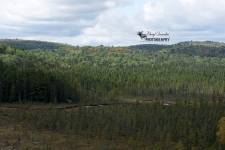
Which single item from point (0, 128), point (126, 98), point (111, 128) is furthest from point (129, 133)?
point (126, 98)

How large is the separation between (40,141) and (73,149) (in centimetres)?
1192

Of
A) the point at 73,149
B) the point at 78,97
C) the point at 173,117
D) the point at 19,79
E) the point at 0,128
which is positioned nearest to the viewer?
the point at 73,149

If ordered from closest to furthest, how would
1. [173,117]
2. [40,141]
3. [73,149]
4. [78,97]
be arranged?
1. [73,149]
2. [40,141]
3. [173,117]
4. [78,97]

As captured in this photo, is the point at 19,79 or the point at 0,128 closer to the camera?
the point at 0,128

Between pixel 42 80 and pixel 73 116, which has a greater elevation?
pixel 42 80

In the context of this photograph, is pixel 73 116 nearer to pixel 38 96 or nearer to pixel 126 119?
pixel 126 119

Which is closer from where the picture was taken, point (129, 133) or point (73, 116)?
point (129, 133)

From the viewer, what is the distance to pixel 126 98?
7451 inches

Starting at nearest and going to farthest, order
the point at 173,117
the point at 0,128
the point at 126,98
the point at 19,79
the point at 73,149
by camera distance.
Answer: the point at 73,149, the point at 0,128, the point at 173,117, the point at 19,79, the point at 126,98

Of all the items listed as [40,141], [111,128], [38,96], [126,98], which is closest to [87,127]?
[111,128]

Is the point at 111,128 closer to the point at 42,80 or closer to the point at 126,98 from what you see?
the point at 42,80

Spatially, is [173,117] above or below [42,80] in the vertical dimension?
below

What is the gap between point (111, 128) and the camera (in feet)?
327

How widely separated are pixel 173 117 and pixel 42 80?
234 feet
